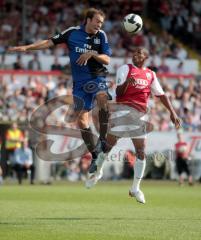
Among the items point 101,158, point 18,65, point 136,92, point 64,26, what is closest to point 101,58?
point 136,92

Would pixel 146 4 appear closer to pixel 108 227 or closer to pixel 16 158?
pixel 16 158

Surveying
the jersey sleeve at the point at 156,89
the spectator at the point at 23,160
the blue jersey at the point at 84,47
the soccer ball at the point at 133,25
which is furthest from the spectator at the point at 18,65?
the blue jersey at the point at 84,47

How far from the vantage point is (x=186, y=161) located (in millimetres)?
27219

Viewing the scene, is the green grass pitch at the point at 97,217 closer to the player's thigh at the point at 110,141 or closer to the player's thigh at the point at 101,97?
the player's thigh at the point at 110,141

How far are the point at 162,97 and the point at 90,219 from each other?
287 centimetres

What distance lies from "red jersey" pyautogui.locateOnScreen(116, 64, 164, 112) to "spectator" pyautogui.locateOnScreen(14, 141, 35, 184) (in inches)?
471

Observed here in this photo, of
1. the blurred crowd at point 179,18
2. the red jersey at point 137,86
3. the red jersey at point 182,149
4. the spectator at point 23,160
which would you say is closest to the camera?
the red jersey at point 137,86

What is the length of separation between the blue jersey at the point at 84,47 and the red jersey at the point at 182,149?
13.3m

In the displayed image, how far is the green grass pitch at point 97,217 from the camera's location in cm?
1086

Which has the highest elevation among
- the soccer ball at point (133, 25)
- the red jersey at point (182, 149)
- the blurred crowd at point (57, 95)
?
the soccer ball at point (133, 25)

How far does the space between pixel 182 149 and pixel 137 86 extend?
43.2 feet

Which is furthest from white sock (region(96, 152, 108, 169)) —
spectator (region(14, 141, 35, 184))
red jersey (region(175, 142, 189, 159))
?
red jersey (region(175, 142, 189, 159))

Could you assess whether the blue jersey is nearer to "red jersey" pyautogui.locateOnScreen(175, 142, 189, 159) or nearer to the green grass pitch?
the green grass pitch

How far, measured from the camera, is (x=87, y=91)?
14312mm
